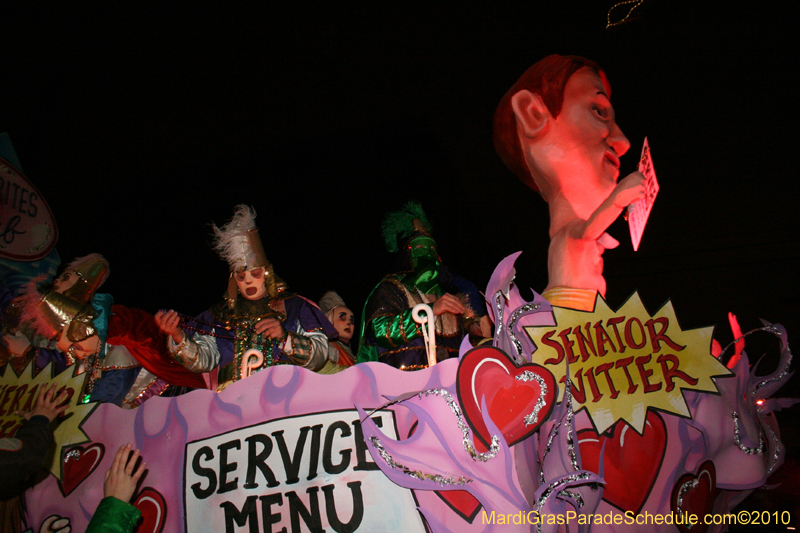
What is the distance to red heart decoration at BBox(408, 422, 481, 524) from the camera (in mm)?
1591

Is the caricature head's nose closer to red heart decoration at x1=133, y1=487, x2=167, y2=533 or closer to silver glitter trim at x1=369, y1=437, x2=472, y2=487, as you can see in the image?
silver glitter trim at x1=369, y1=437, x2=472, y2=487

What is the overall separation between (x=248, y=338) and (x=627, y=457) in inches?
78.9

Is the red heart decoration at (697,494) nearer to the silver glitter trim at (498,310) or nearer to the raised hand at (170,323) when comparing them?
the silver glitter trim at (498,310)

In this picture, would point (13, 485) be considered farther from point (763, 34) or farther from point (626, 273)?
point (763, 34)

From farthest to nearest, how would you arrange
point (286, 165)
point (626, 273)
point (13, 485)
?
1. point (286, 165)
2. point (626, 273)
3. point (13, 485)

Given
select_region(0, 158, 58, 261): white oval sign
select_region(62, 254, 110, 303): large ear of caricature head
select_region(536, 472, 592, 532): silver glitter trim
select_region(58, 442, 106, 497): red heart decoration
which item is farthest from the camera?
select_region(0, 158, 58, 261): white oval sign

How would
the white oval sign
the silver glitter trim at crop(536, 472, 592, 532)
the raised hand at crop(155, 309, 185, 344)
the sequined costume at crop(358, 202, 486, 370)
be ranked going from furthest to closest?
the white oval sign
the sequined costume at crop(358, 202, 486, 370)
the raised hand at crop(155, 309, 185, 344)
the silver glitter trim at crop(536, 472, 592, 532)

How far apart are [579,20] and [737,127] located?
1319mm

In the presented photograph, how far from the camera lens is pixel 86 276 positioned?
11.6ft

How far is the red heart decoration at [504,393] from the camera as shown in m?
1.58

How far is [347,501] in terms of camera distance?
1708 millimetres

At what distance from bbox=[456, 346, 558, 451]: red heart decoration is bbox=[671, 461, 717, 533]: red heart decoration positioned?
0.71 metres

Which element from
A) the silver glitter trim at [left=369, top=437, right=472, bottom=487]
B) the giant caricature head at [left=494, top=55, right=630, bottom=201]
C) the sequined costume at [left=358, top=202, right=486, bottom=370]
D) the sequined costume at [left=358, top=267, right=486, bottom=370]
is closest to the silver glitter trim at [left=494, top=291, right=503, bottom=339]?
the silver glitter trim at [left=369, top=437, right=472, bottom=487]

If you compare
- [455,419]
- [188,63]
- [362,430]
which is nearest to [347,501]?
[362,430]
